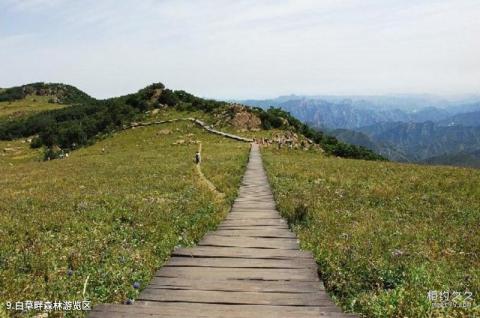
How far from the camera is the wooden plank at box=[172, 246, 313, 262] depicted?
11594 mm

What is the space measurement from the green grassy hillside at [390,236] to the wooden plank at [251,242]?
18.4 inches

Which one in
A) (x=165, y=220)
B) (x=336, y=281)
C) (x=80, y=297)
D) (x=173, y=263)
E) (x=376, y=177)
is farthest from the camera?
(x=376, y=177)

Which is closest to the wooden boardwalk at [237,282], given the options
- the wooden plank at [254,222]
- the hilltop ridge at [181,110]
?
the wooden plank at [254,222]

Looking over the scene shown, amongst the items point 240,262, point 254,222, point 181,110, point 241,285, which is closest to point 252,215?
point 254,222

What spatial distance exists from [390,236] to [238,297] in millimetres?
6190

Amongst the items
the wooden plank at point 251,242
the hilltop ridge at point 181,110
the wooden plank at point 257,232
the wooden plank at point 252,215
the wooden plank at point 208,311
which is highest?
the hilltop ridge at point 181,110

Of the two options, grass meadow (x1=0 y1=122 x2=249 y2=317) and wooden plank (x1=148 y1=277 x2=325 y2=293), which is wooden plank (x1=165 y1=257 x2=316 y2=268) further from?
wooden plank (x1=148 y1=277 x2=325 y2=293)

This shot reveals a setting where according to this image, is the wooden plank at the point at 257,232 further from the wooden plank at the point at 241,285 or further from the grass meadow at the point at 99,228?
the wooden plank at the point at 241,285

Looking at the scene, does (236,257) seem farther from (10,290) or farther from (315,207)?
(315,207)

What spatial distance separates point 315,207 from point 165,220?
5.64 meters

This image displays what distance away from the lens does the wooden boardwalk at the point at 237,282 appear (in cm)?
824

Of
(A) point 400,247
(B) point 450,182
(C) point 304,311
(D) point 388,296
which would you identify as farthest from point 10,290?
(B) point 450,182

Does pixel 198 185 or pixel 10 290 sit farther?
pixel 198 185

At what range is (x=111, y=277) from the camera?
32.9 feet
